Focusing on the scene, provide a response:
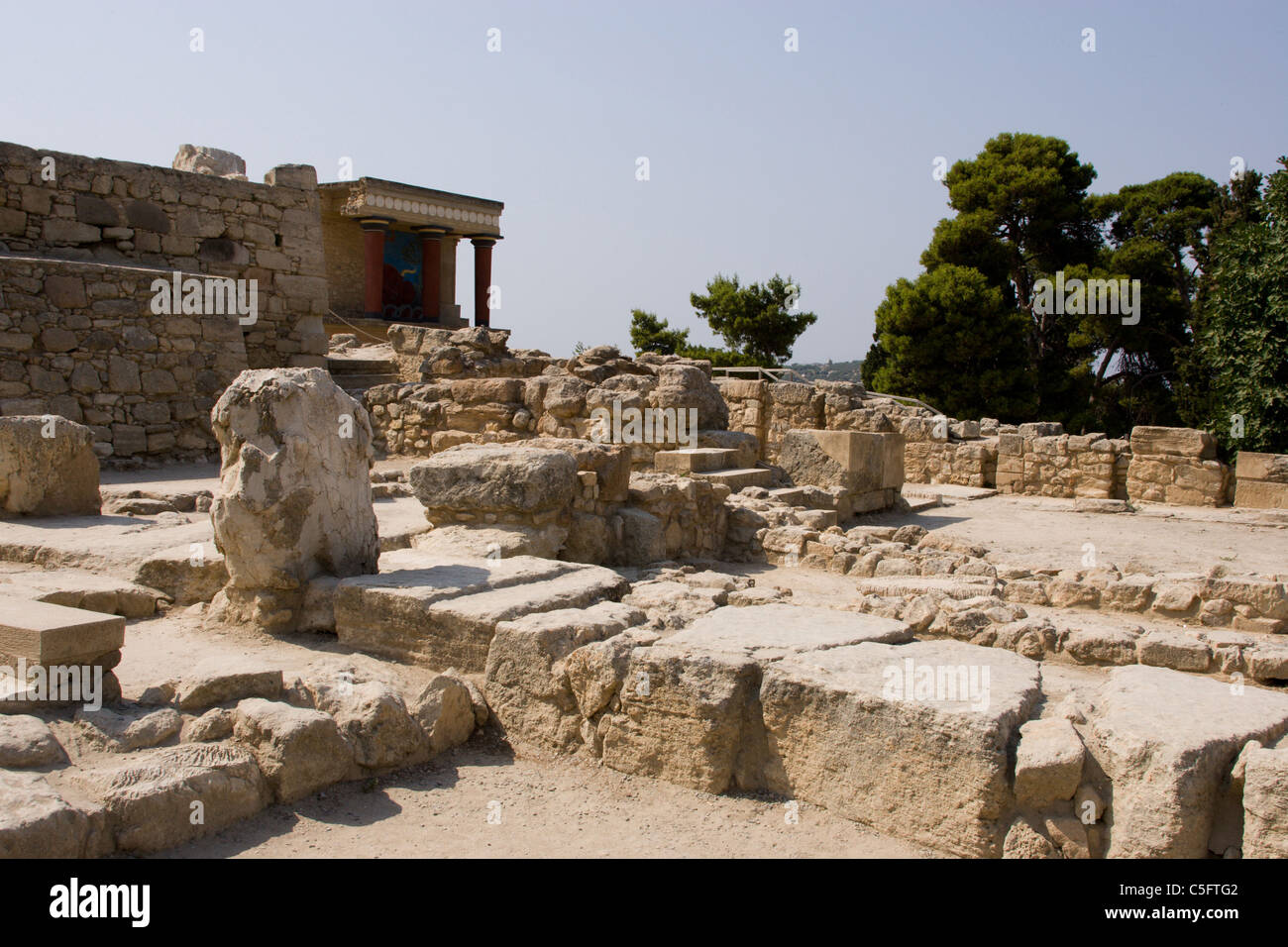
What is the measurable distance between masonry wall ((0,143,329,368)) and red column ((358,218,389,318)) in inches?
319

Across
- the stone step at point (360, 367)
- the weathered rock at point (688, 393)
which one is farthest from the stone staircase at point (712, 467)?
the stone step at point (360, 367)

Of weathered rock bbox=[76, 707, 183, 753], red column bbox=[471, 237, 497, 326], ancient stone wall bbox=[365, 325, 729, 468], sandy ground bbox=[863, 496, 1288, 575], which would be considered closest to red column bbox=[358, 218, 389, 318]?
red column bbox=[471, 237, 497, 326]

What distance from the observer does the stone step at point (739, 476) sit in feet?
28.3

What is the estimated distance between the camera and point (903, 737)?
9.22ft

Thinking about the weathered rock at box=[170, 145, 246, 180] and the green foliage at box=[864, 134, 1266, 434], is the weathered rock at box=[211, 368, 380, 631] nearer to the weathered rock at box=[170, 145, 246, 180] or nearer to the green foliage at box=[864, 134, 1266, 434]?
the weathered rock at box=[170, 145, 246, 180]

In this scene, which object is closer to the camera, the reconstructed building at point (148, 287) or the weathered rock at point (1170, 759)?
the weathered rock at point (1170, 759)

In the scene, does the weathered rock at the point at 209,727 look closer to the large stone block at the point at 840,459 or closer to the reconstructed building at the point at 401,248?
the large stone block at the point at 840,459

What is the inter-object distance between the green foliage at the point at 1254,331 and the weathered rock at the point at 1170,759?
47.9 ft

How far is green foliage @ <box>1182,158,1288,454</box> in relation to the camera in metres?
15.2

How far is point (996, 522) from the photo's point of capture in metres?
10.5

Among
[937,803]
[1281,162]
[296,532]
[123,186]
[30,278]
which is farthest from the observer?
[1281,162]
